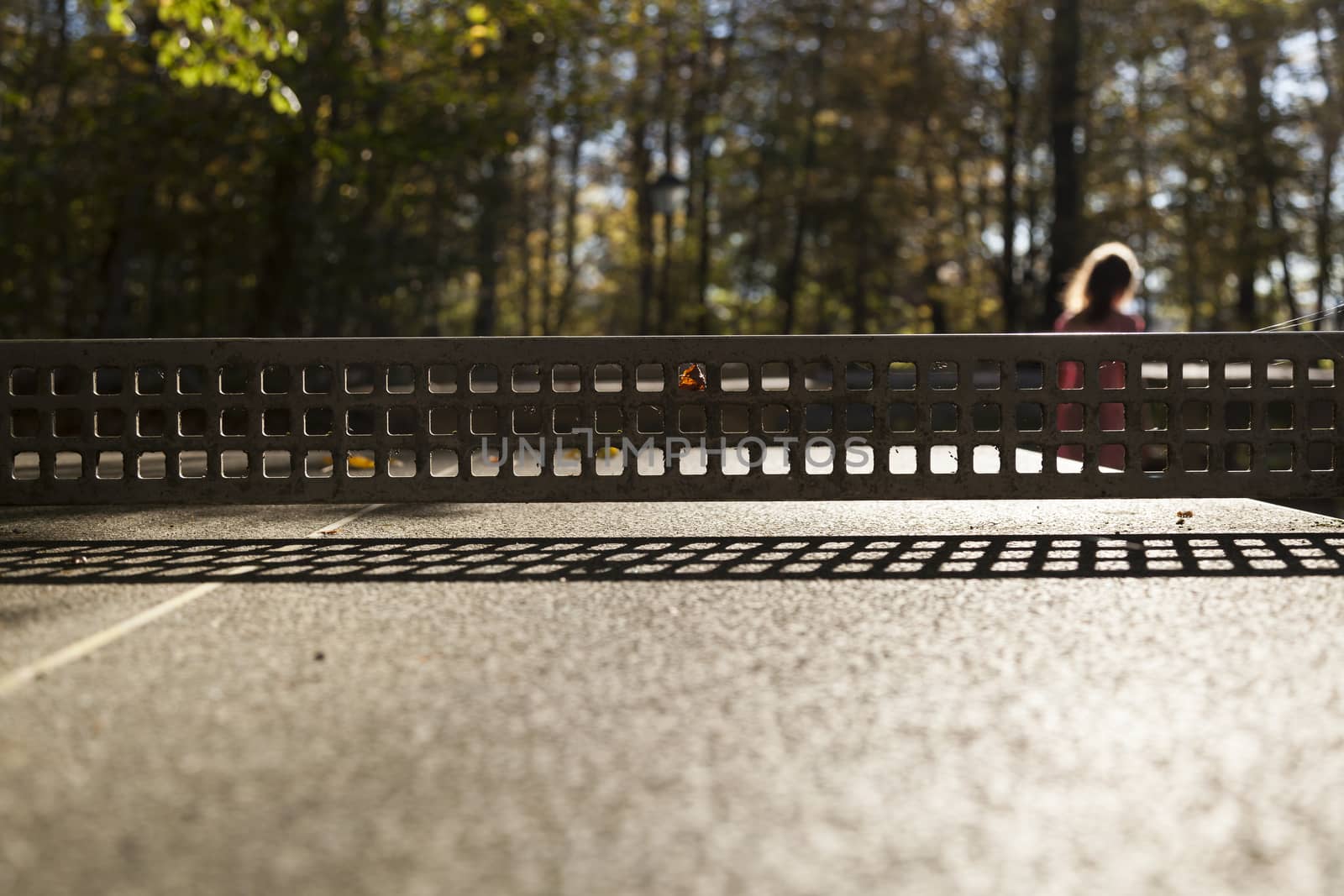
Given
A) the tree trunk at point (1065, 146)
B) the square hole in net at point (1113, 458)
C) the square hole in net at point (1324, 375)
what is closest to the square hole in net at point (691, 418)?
the square hole in net at point (1113, 458)

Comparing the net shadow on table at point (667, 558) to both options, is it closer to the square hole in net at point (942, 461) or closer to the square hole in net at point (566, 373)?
the square hole in net at point (566, 373)

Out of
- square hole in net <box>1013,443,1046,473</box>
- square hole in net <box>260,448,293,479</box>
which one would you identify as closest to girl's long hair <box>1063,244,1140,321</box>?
square hole in net <box>1013,443,1046,473</box>

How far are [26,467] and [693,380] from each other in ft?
19.9

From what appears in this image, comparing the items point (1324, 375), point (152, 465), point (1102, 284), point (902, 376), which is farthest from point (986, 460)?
point (152, 465)

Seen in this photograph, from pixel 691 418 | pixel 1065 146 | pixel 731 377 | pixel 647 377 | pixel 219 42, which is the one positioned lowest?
pixel 691 418

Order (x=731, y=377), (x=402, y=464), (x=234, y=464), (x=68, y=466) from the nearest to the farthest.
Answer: (x=731, y=377), (x=68, y=466), (x=402, y=464), (x=234, y=464)

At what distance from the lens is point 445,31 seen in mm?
25297

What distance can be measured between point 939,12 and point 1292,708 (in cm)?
3391

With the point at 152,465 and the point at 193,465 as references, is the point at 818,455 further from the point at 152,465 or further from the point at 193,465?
the point at 152,465

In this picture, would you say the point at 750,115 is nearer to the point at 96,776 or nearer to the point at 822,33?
the point at 822,33

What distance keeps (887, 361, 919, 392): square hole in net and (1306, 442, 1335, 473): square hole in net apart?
8.12ft

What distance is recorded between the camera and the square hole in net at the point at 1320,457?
8555 mm

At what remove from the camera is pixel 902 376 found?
864 cm

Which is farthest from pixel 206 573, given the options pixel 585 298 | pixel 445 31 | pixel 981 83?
pixel 585 298
